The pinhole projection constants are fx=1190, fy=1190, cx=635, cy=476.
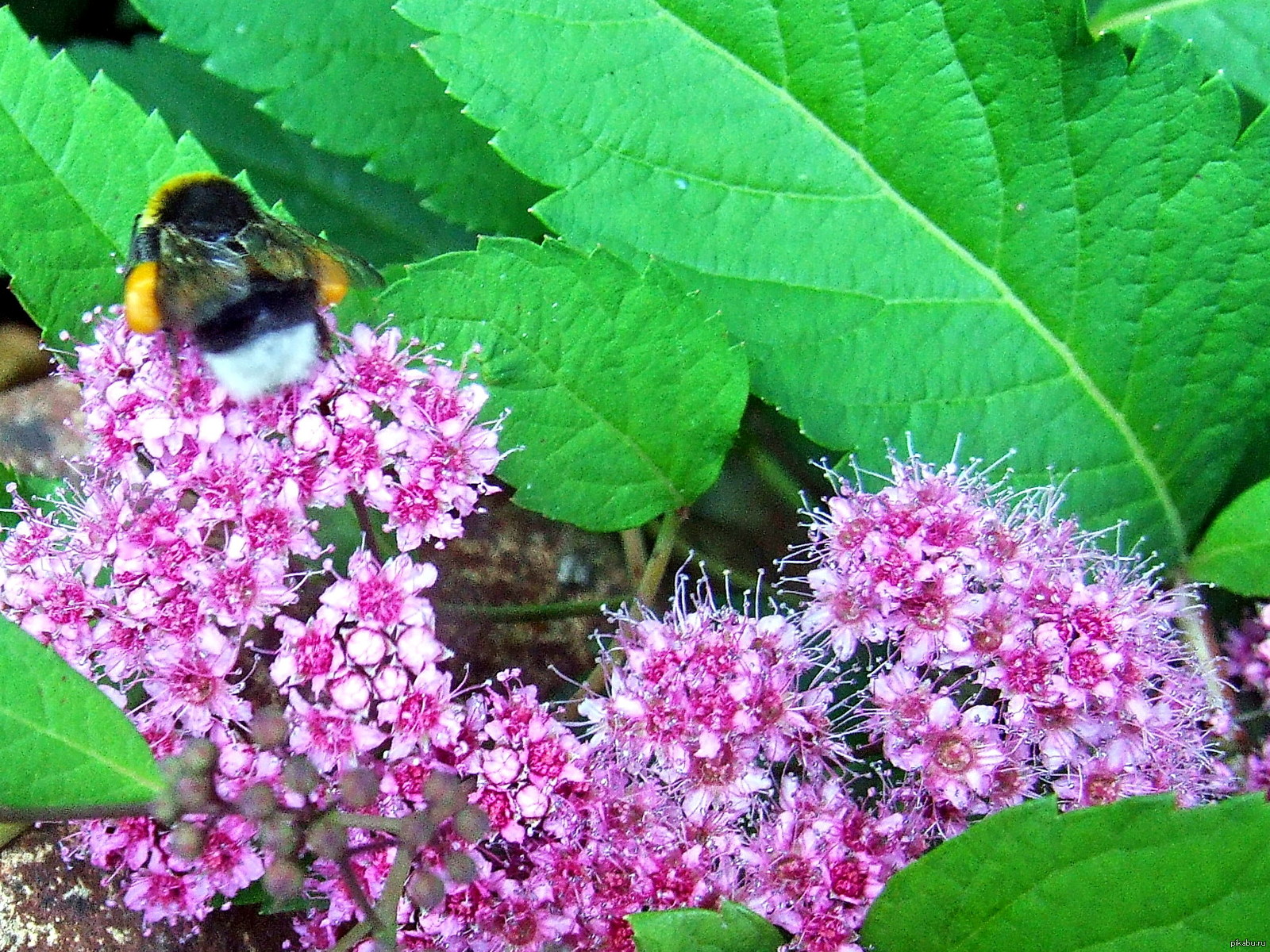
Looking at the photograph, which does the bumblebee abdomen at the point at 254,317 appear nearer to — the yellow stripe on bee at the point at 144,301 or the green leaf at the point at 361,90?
the yellow stripe on bee at the point at 144,301

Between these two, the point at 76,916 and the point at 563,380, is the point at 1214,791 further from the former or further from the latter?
the point at 76,916

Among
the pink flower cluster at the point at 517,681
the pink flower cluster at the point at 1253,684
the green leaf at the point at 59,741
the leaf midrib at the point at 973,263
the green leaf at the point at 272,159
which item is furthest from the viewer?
the green leaf at the point at 272,159

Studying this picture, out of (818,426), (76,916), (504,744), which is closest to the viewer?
(504,744)

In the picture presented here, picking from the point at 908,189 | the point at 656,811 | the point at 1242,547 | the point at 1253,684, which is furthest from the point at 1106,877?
the point at 908,189

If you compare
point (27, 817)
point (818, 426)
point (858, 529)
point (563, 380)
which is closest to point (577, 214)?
point (563, 380)

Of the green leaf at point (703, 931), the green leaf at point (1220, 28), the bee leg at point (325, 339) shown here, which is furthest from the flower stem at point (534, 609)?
the green leaf at point (1220, 28)

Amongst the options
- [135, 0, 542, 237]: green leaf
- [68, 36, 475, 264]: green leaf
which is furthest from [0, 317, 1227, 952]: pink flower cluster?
[68, 36, 475, 264]: green leaf

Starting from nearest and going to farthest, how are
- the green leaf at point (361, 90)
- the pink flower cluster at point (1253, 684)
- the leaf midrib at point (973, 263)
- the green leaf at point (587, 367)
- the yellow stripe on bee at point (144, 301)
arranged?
the yellow stripe on bee at point (144, 301)
the green leaf at point (587, 367)
the leaf midrib at point (973, 263)
the pink flower cluster at point (1253, 684)
the green leaf at point (361, 90)
